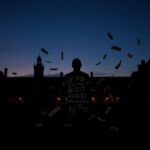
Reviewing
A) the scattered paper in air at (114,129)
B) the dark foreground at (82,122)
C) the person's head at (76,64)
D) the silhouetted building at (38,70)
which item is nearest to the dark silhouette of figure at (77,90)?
the person's head at (76,64)

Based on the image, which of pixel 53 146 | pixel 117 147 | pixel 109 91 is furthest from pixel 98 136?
pixel 109 91

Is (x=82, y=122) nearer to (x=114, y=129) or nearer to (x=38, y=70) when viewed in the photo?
(x=114, y=129)

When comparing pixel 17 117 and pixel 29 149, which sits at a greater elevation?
pixel 17 117

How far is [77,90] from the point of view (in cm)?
662

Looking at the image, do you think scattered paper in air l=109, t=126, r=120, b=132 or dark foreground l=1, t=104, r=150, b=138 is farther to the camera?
scattered paper in air l=109, t=126, r=120, b=132

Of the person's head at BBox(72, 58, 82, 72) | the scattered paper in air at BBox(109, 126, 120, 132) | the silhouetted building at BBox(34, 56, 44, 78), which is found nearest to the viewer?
the person's head at BBox(72, 58, 82, 72)

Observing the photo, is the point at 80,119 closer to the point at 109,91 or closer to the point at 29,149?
the point at 29,149

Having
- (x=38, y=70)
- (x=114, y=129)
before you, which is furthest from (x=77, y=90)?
(x=38, y=70)

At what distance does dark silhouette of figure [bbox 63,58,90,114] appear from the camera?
653cm

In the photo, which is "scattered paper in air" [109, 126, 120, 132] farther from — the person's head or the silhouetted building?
the silhouetted building

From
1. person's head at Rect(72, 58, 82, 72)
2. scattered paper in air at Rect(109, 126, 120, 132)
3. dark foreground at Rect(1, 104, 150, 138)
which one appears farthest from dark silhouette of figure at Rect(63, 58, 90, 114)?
scattered paper in air at Rect(109, 126, 120, 132)

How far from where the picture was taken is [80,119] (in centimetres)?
677

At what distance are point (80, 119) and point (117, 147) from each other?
4.49 feet

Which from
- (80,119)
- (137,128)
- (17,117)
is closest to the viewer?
(80,119)
